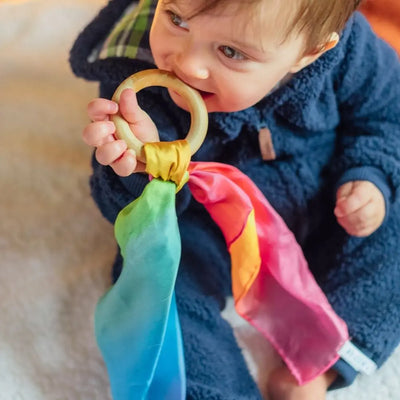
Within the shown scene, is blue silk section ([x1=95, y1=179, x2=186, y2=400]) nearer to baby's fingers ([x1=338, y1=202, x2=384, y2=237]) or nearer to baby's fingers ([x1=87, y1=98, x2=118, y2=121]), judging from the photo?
baby's fingers ([x1=87, y1=98, x2=118, y2=121])

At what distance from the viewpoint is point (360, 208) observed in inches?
28.3

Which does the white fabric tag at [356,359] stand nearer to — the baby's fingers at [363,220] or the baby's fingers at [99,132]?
the baby's fingers at [363,220]

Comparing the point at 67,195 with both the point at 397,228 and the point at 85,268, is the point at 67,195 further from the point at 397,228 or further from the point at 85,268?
the point at 397,228

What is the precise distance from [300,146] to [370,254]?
0.51 feet

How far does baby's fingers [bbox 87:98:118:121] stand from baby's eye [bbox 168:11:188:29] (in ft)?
0.30

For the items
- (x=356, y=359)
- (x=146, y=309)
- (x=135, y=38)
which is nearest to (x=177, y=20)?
(x=135, y=38)

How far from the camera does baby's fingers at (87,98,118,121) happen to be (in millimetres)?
556

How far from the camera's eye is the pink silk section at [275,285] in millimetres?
658

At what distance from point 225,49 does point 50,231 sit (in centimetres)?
38

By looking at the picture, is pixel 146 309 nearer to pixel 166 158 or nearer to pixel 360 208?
pixel 166 158

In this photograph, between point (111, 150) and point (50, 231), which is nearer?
point (111, 150)

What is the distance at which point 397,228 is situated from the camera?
761 mm

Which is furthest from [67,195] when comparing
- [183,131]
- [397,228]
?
[397,228]

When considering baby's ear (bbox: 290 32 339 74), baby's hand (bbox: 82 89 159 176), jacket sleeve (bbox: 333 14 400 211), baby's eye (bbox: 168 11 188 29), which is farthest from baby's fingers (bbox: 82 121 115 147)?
jacket sleeve (bbox: 333 14 400 211)
